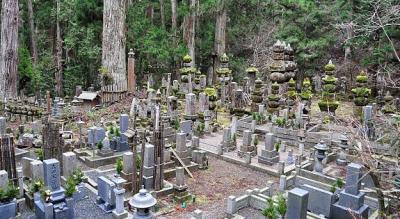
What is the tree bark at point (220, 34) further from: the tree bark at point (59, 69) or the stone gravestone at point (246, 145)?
the stone gravestone at point (246, 145)

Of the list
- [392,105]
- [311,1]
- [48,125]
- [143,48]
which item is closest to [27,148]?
[48,125]

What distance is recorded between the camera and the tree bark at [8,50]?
61.4ft

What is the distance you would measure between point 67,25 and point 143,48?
5166 millimetres

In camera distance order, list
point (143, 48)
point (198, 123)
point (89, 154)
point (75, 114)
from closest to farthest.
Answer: point (89, 154), point (198, 123), point (75, 114), point (143, 48)

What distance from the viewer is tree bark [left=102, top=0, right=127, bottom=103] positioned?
2066 cm

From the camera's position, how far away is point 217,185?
1104 centimetres

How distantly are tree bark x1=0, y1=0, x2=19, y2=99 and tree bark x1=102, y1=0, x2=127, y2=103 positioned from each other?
4487 mm

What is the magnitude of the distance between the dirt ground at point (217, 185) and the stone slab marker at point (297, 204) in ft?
6.74

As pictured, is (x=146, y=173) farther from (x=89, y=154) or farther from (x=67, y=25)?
(x=67, y=25)

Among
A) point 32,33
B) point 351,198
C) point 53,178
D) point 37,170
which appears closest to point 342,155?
point 351,198

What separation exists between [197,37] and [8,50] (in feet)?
45.7

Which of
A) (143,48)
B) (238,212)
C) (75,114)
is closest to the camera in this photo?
(238,212)

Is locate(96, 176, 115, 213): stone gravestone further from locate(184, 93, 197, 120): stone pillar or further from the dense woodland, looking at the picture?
the dense woodland

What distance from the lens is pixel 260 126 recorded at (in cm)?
1650
